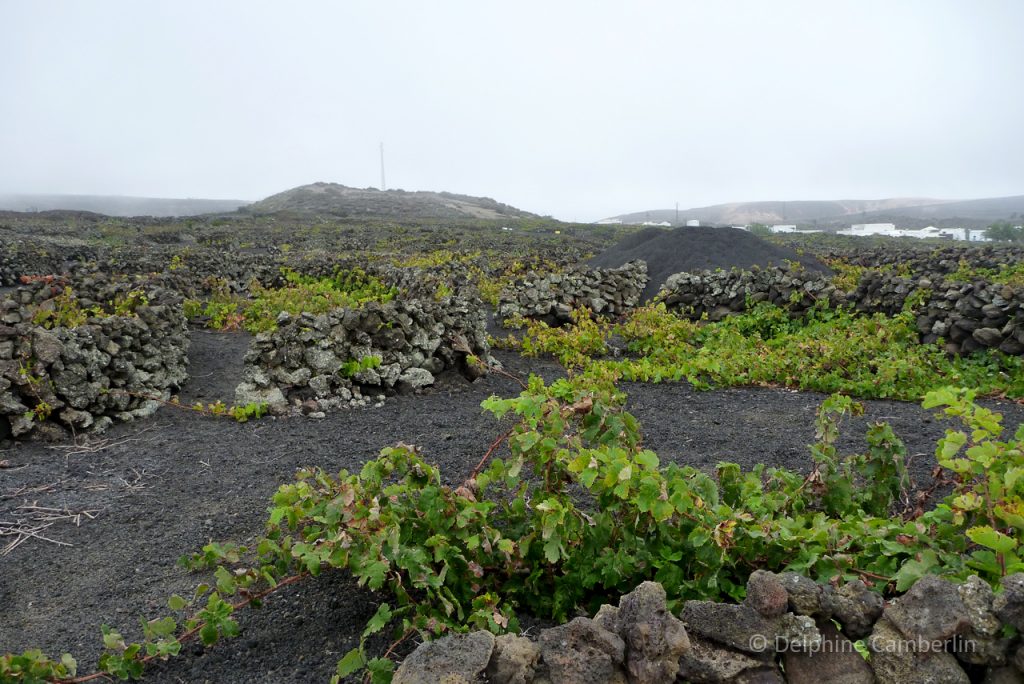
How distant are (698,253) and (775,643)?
653 inches

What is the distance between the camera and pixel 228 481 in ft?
15.2

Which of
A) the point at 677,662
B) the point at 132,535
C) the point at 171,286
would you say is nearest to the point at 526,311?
the point at 171,286

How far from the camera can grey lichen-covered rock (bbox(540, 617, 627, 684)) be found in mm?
1896

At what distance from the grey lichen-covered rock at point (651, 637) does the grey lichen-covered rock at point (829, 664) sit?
0.34m

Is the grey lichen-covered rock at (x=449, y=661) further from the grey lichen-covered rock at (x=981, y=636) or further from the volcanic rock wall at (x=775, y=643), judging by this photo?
the grey lichen-covered rock at (x=981, y=636)

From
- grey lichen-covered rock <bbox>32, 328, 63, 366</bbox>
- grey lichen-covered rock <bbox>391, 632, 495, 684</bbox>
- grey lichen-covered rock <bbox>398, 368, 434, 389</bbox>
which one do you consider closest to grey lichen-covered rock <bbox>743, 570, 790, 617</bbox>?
grey lichen-covered rock <bbox>391, 632, 495, 684</bbox>

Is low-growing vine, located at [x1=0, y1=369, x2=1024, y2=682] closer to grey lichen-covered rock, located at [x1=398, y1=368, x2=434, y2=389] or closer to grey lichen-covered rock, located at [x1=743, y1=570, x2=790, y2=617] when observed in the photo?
grey lichen-covered rock, located at [x1=743, y1=570, x2=790, y2=617]

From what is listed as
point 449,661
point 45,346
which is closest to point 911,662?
point 449,661

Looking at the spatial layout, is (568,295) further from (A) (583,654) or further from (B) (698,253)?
(A) (583,654)

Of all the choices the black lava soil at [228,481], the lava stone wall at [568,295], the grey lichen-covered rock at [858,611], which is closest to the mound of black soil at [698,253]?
the lava stone wall at [568,295]

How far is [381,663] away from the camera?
208cm

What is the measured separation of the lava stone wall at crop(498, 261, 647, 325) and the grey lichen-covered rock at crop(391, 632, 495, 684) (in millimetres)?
8806

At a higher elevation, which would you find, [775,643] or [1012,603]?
[1012,603]

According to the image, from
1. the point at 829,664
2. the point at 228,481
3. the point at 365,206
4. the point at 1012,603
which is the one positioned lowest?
the point at 228,481
